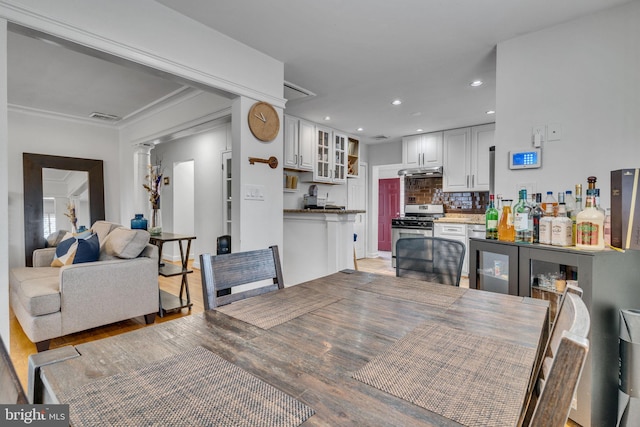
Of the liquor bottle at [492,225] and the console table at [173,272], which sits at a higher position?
the liquor bottle at [492,225]

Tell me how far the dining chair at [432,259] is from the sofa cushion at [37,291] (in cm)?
264

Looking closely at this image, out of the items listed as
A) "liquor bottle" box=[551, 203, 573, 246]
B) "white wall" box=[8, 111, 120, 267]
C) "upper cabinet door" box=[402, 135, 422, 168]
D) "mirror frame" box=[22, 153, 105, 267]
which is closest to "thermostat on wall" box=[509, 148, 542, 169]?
"liquor bottle" box=[551, 203, 573, 246]

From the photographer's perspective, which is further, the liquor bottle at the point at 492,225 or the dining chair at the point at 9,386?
the liquor bottle at the point at 492,225

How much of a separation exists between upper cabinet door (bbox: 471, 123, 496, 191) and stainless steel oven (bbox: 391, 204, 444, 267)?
86cm

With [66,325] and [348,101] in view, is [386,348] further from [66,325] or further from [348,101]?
[348,101]

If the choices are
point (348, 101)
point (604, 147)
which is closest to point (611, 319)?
point (604, 147)

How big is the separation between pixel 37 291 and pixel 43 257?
1608 mm

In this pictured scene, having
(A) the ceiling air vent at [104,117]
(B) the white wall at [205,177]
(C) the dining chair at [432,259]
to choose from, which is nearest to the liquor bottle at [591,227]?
(C) the dining chair at [432,259]

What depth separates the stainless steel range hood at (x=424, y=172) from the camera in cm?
532

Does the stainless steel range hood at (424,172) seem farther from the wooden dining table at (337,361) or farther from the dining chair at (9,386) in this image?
the dining chair at (9,386)

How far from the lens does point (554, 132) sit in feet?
7.34

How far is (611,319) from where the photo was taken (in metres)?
1.55

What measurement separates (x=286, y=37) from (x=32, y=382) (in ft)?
8.42

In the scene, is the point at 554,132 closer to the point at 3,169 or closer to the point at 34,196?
the point at 3,169
